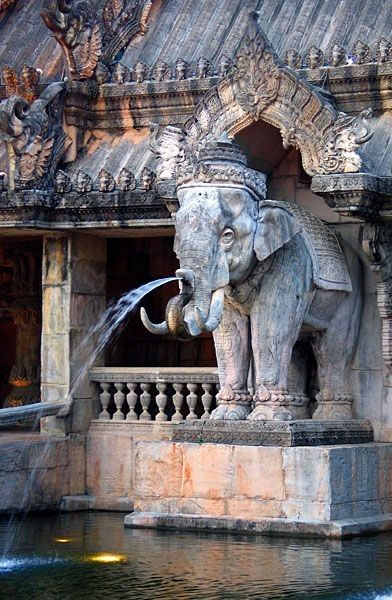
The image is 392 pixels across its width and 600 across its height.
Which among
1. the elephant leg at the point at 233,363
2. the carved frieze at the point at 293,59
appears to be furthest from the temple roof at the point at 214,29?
the elephant leg at the point at 233,363

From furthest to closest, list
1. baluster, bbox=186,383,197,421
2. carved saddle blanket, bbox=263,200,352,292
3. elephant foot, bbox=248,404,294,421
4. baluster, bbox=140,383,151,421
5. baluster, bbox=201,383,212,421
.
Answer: baluster, bbox=140,383,151,421
baluster, bbox=186,383,197,421
baluster, bbox=201,383,212,421
carved saddle blanket, bbox=263,200,352,292
elephant foot, bbox=248,404,294,421

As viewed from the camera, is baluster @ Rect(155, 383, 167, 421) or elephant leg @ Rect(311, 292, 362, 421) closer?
elephant leg @ Rect(311, 292, 362, 421)

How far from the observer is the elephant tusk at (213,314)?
1657 cm

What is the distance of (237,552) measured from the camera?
52.5 feet

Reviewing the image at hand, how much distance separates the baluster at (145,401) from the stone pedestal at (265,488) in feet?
6.32

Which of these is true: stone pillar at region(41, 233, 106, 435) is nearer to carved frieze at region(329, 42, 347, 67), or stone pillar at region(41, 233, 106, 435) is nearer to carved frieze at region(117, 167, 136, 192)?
carved frieze at region(117, 167, 136, 192)

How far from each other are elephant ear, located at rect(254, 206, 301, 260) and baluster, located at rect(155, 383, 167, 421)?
2.98 metres

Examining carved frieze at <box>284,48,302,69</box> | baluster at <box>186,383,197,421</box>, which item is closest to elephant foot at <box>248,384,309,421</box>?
baluster at <box>186,383,197,421</box>

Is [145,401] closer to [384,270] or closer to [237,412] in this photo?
[237,412]

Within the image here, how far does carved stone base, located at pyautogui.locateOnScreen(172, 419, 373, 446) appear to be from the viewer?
1720 cm

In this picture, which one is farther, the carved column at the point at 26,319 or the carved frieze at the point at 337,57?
the carved column at the point at 26,319

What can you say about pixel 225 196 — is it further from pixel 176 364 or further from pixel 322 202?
pixel 176 364

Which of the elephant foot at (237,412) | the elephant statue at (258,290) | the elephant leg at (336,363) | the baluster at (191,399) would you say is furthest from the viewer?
the baluster at (191,399)

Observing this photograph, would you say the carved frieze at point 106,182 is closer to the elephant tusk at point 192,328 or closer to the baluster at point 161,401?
the baluster at point 161,401
